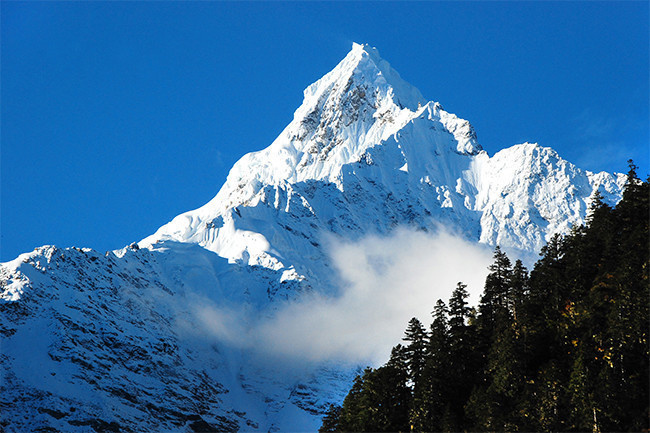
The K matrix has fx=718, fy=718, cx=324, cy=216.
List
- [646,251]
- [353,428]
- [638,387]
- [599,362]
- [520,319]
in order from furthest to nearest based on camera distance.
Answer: [353,428] → [520,319] → [646,251] → [599,362] → [638,387]

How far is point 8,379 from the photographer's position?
190750 millimetres

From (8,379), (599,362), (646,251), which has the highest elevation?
(8,379)

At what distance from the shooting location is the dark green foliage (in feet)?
217

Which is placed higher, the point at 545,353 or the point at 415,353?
the point at 415,353

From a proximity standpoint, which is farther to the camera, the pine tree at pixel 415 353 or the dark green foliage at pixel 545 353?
the pine tree at pixel 415 353

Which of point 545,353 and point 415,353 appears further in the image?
point 415,353

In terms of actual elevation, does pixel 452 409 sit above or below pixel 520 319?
below

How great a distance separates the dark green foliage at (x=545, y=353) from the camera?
217 feet

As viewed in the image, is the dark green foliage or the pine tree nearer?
the dark green foliage

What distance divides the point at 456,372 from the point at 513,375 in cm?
1108

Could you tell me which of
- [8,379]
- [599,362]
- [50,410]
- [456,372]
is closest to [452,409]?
[456,372]

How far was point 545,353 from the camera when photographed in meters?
78.9

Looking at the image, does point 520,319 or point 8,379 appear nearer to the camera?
point 520,319

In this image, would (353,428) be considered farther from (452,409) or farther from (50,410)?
(50,410)
